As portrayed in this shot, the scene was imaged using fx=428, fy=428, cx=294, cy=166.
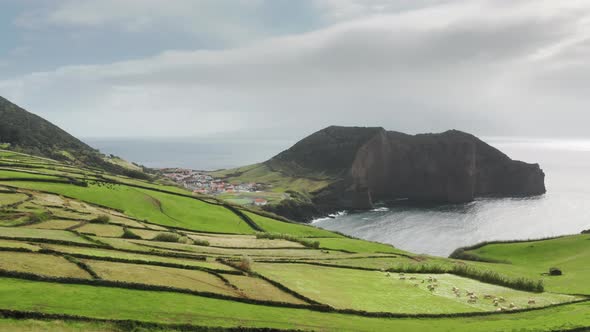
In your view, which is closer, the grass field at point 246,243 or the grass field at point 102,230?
the grass field at point 102,230

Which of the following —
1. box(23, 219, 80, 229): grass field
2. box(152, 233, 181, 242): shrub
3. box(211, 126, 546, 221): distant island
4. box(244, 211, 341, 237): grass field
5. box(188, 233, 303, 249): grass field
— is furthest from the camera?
box(211, 126, 546, 221): distant island

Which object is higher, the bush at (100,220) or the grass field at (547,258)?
the bush at (100,220)

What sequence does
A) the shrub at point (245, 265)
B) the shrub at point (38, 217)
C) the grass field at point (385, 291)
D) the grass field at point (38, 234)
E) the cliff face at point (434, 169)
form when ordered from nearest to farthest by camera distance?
the grass field at point (385, 291), the shrub at point (245, 265), the grass field at point (38, 234), the shrub at point (38, 217), the cliff face at point (434, 169)

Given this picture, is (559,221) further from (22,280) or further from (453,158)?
(22,280)

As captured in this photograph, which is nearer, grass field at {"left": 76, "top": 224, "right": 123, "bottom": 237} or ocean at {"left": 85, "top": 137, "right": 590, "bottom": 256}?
grass field at {"left": 76, "top": 224, "right": 123, "bottom": 237}

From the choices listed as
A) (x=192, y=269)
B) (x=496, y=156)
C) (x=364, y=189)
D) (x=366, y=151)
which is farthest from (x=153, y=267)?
(x=496, y=156)

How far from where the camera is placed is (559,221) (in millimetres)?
137500

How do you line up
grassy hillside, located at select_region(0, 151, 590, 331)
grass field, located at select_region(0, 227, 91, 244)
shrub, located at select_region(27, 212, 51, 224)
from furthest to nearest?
1. shrub, located at select_region(27, 212, 51, 224)
2. grass field, located at select_region(0, 227, 91, 244)
3. grassy hillside, located at select_region(0, 151, 590, 331)

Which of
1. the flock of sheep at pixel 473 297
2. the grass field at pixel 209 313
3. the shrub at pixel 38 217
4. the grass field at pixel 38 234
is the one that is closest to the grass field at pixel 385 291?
the flock of sheep at pixel 473 297

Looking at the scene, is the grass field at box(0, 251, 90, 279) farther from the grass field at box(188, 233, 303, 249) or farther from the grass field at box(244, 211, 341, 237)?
the grass field at box(244, 211, 341, 237)

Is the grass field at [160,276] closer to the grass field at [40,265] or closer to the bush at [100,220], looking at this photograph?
the grass field at [40,265]

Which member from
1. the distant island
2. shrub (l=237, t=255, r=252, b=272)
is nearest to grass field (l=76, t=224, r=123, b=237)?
shrub (l=237, t=255, r=252, b=272)

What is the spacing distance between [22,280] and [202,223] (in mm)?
50431

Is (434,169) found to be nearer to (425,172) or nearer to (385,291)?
(425,172)
